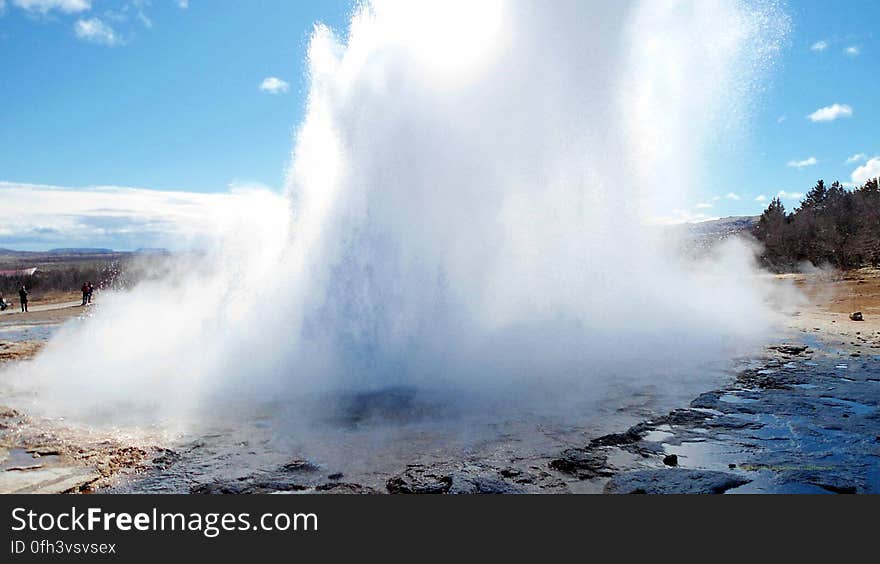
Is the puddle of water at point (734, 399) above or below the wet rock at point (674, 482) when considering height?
above

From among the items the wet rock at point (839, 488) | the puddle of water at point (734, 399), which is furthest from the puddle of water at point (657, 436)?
the puddle of water at point (734, 399)

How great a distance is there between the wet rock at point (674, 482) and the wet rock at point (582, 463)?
228 millimetres

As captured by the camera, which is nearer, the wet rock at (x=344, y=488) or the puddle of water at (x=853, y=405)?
the wet rock at (x=344, y=488)

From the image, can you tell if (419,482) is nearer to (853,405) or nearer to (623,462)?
(623,462)

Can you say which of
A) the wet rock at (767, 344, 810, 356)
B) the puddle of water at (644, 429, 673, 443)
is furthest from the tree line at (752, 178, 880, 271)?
the puddle of water at (644, 429, 673, 443)

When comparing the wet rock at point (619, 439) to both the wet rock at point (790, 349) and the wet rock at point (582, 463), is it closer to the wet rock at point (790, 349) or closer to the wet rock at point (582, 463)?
the wet rock at point (582, 463)

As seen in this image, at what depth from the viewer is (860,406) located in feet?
27.2

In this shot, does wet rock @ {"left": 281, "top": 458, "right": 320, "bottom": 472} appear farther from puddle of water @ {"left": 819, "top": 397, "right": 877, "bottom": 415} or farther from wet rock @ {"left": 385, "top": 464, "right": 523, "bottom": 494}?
puddle of water @ {"left": 819, "top": 397, "right": 877, "bottom": 415}

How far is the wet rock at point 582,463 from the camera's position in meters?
5.93

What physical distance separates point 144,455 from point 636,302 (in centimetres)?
1477

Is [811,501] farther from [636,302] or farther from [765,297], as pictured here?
[765,297]

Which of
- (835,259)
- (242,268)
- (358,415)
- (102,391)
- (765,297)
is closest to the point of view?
(358,415)

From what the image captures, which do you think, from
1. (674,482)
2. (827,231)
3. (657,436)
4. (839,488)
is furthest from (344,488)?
(827,231)

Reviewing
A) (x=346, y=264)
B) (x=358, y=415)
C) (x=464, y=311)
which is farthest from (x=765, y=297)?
(x=358, y=415)
